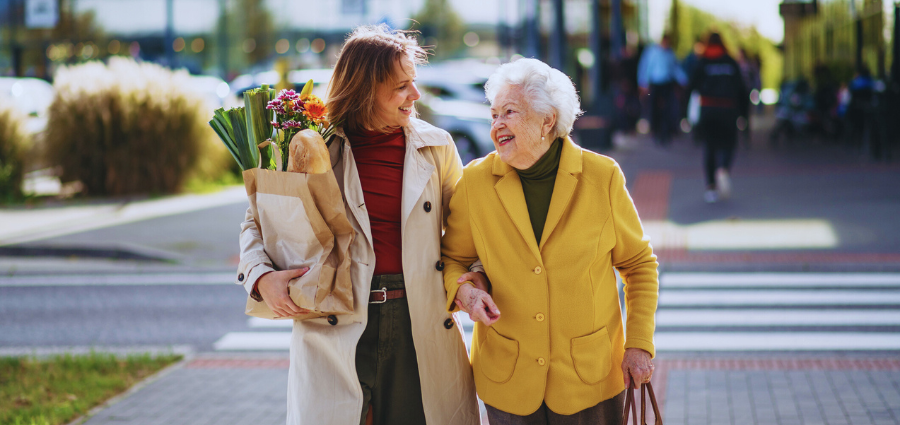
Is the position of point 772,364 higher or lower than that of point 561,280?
lower

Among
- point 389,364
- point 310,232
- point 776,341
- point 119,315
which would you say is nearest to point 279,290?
point 310,232

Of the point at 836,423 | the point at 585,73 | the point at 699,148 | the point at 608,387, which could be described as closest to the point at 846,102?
the point at 699,148

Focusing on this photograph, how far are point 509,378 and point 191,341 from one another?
4394mm

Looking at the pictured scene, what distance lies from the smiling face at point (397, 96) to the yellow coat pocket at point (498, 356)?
0.73m

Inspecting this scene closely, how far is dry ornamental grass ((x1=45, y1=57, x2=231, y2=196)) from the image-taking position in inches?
554

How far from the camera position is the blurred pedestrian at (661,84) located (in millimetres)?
18438

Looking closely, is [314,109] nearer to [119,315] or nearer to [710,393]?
[710,393]

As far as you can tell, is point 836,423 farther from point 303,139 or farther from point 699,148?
point 699,148

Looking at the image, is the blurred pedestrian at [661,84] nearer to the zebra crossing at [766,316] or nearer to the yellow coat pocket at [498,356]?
the zebra crossing at [766,316]

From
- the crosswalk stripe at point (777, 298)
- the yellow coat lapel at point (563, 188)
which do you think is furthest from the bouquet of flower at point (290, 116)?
the crosswalk stripe at point (777, 298)

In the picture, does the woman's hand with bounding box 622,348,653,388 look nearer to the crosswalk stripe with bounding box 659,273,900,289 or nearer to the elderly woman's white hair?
the elderly woman's white hair

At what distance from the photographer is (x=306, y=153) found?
2.62 metres

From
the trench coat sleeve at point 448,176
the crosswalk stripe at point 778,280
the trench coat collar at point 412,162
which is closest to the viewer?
the trench coat collar at point 412,162

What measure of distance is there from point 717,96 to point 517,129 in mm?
8767
